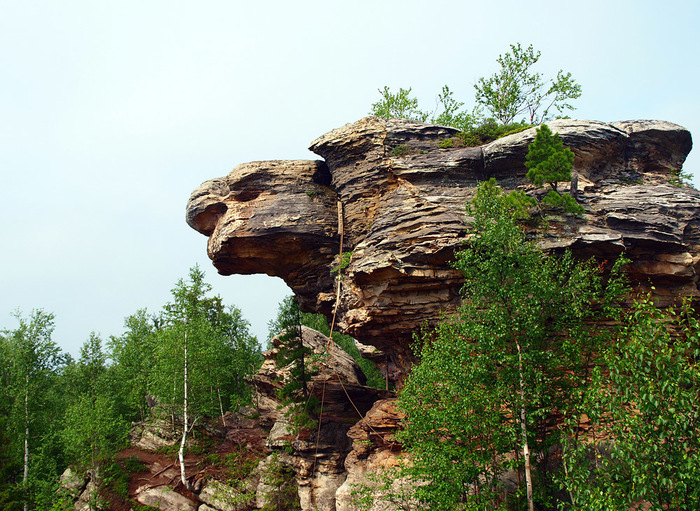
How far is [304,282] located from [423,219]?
930 centimetres

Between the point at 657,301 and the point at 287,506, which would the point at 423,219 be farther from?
the point at 287,506

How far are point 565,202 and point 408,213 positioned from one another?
5.76 metres

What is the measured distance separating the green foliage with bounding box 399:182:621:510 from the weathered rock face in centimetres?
310

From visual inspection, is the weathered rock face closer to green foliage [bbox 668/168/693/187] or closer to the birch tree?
green foliage [bbox 668/168/693/187]

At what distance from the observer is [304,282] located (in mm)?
25500

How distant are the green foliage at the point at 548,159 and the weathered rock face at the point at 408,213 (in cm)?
142

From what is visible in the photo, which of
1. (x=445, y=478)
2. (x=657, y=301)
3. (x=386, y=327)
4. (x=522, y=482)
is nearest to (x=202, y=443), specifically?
(x=386, y=327)

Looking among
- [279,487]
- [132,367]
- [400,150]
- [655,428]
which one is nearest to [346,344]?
[132,367]

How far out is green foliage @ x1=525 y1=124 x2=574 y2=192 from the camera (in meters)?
17.0

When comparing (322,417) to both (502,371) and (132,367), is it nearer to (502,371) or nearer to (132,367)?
(502,371)

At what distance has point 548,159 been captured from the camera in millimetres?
17188

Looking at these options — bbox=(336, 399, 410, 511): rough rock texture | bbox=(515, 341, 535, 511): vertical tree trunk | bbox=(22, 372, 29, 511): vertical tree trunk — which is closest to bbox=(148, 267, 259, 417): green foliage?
bbox=(22, 372, 29, 511): vertical tree trunk

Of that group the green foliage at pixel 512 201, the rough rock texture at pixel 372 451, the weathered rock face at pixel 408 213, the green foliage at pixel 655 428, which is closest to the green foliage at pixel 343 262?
the weathered rock face at pixel 408 213

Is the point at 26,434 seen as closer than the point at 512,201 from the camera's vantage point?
No
